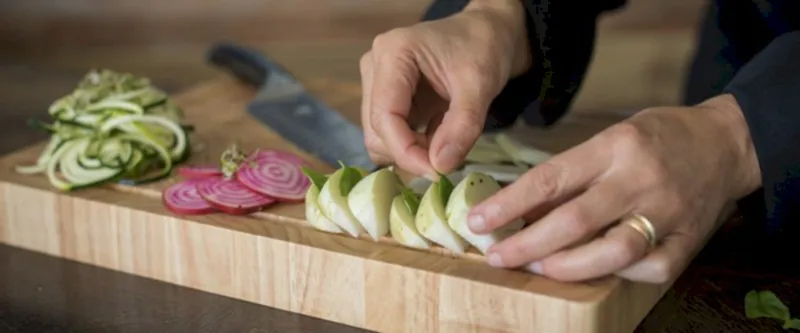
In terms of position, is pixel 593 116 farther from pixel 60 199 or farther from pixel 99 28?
pixel 99 28

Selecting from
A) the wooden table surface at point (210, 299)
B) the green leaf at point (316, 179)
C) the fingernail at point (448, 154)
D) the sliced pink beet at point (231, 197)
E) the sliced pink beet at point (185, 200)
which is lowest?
the wooden table surface at point (210, 299)

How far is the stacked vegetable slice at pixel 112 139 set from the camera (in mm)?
1206

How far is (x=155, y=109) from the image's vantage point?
131 cm

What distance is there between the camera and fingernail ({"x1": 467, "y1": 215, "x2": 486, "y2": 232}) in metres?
0.94

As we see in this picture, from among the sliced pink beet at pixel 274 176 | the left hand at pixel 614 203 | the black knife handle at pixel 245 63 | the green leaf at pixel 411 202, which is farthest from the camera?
the black knife handle at pixel 245 63

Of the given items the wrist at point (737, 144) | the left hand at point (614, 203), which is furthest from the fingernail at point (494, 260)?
the wrist at point (737, 144)

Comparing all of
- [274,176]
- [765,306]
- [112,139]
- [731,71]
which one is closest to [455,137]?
[274,176]

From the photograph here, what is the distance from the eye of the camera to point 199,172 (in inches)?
47.5

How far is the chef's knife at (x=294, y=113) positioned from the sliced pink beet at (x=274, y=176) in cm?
10

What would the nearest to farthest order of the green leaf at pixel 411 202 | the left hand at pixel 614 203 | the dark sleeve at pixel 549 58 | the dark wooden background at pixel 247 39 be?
the left hand at pixel 614 203
the green leaf at pixel 411 202
the dark sleeve at pixel 549 58
the dark wooden background at pixel 247 39

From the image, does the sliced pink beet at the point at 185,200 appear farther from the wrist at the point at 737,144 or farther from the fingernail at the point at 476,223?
the wrist at the point at 737,144

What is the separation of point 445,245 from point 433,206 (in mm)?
40

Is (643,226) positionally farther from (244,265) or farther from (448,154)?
(244,265)


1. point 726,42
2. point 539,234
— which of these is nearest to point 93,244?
point 539,234
